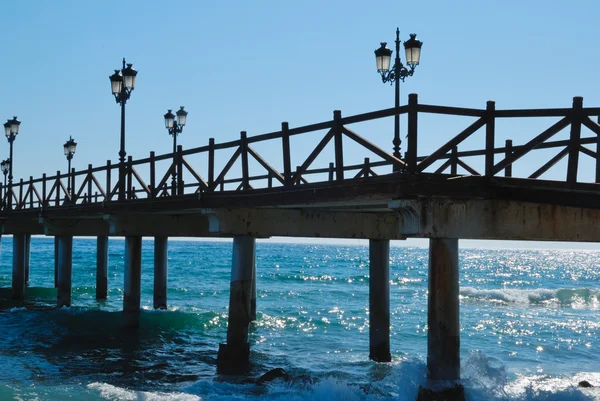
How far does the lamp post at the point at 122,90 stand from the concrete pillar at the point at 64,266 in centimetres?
798

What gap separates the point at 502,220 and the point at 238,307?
20.8 feet

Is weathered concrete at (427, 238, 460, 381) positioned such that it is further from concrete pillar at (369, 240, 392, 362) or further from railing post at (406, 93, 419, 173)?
concrete pillar at (369, 240, 392, 362)

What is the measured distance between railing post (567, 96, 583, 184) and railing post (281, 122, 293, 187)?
470cm

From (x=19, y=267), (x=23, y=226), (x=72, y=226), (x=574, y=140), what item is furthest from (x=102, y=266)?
(x=574, y=140)

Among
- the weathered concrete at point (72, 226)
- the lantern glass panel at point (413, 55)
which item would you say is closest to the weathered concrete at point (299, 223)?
the lantern glass panel at point (413, 55)

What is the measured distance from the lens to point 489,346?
79.6 ft

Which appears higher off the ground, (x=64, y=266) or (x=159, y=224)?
(x=159, y=224)

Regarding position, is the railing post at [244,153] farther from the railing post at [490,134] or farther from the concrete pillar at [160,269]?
the concrete pillar at [160,269]

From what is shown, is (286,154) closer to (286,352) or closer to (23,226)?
(286,352)

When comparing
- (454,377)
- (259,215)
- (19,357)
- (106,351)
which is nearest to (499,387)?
(454,377)

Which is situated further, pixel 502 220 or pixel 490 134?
pixel 502 220

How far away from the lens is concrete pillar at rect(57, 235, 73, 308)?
Answer: 27.5 m

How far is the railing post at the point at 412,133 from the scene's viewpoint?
10.8 m

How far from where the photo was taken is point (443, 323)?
11117 mm
